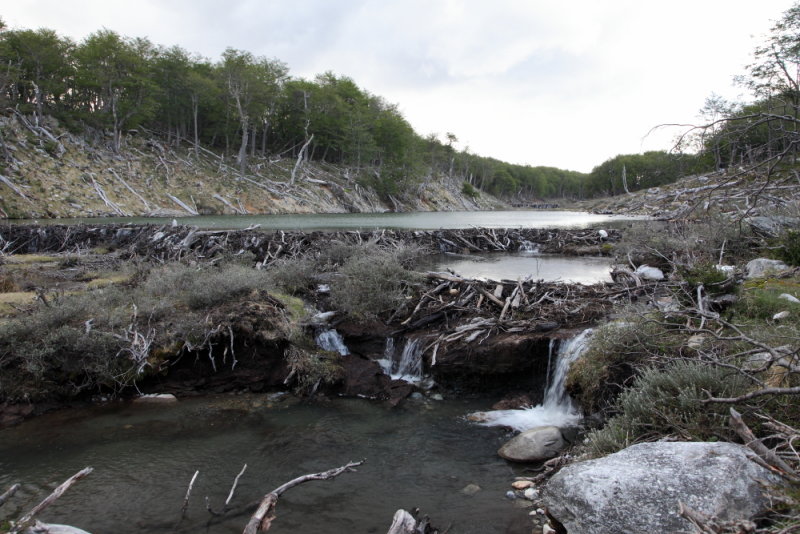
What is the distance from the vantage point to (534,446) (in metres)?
6.45

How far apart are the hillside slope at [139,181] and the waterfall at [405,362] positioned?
34353 millimetres

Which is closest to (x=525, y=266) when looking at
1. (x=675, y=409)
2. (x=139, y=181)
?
(x=675, y=409)

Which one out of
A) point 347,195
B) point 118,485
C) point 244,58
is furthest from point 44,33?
point 118,485

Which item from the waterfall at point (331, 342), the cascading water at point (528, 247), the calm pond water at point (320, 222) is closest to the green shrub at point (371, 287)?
the waterfall at point (331, 342)

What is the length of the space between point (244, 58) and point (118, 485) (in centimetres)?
6889

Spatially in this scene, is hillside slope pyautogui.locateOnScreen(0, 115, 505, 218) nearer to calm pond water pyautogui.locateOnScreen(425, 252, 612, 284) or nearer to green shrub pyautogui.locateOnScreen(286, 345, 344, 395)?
calm pond water pyautogui.locateOnScreen(425, 252, 612, 284)

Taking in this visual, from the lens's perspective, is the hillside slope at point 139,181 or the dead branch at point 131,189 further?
the dead branch at point 131,189

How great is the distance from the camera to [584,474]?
13.8ft

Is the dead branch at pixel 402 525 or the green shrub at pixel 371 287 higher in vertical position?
the green shrub at pixel 371 287

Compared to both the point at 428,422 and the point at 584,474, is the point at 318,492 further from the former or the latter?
the point at 584,474

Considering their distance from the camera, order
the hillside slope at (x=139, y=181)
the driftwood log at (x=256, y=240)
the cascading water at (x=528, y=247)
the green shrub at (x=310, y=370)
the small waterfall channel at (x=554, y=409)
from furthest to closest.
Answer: the hillside slope at (x=139, y=181), the cascading water at (x=528, y=247), the driftwood log at (x=256, y=240), the green shrub at (x=310, y=370), the small waterfall channel at (x=554, y=409)

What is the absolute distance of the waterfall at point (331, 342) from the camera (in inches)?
397

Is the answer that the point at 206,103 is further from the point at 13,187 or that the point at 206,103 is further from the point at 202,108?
the point at 13,187

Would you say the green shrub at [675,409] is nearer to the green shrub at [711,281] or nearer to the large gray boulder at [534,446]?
the large gray boulder at [534,446]
